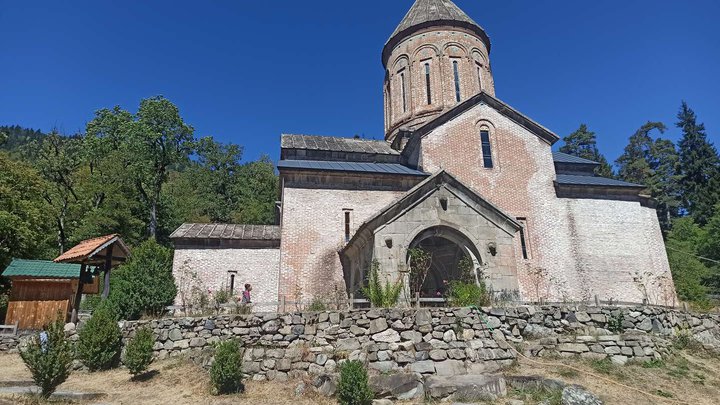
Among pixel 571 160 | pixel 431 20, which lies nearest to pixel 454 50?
pixel 431 20

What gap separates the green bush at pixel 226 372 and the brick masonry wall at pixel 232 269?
5.91m

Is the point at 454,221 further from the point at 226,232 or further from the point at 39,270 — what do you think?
the point at 39,270

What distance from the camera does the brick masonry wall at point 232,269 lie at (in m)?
13.5

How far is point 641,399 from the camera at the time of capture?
7164mm

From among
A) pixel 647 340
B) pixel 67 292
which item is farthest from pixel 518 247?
pixel 67 292

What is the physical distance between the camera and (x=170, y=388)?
305 inches

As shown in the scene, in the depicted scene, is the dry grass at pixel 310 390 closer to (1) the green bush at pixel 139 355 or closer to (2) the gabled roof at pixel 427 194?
(1) the green bush at pixel 139 355

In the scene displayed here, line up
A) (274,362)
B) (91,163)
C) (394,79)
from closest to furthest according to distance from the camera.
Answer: (274,362)
(394,79)
(91,163)

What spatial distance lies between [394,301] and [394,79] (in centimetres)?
1401

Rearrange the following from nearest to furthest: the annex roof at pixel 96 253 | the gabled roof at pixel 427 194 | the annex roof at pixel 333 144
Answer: the gabled roof at pixel 427 194 → the annex roof at pixel 96 253 → the annex roof at pixel 333 144

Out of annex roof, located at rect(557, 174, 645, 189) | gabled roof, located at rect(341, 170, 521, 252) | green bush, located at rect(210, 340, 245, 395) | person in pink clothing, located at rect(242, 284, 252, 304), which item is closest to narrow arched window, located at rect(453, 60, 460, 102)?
annex roof, located at rect(557, 174, 645, 189)

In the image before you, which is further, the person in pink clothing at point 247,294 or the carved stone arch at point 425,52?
the carved stone arch at point 425,52

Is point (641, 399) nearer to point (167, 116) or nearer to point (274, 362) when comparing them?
point (274, 362)

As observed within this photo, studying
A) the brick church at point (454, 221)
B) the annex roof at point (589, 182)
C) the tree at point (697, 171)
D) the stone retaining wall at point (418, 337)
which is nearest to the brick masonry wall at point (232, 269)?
the brick church at point (454, 221)
